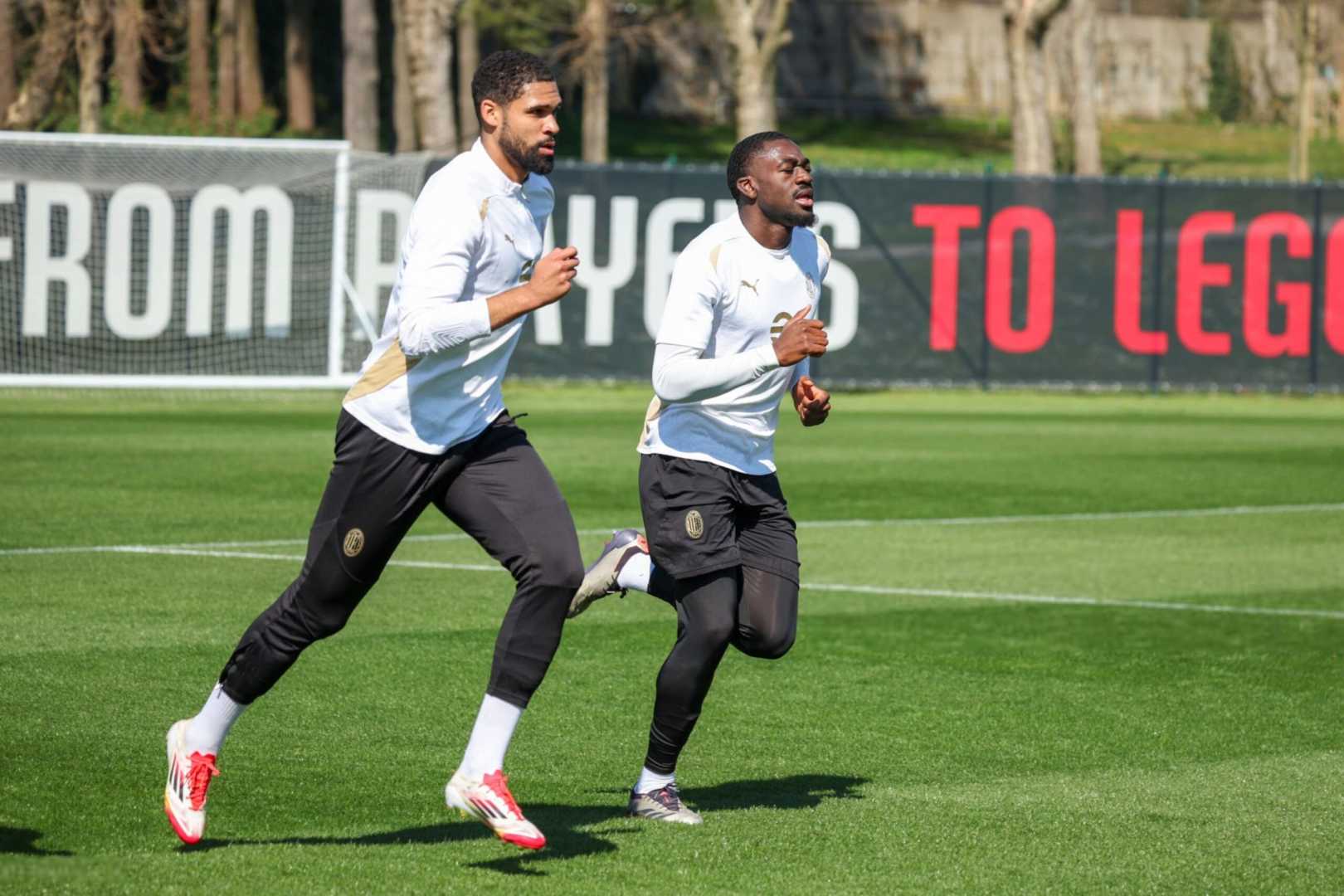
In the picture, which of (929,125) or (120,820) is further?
(929,125)

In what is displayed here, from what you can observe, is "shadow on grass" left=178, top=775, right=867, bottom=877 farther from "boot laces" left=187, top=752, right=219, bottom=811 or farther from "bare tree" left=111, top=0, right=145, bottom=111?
"bare tree" left=111, top=0, right=145, bottom=111

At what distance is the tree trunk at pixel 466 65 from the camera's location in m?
45.8

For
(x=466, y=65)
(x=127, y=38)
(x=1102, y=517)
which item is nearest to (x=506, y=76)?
(x=1102, y=517)

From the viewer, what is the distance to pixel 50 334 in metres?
23.7

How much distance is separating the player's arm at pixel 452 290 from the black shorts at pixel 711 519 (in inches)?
39.3

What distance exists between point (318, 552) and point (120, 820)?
3.30ft

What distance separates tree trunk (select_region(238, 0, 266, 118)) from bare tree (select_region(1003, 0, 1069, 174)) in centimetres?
2567

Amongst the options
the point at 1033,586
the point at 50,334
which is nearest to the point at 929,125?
the point at 50,334

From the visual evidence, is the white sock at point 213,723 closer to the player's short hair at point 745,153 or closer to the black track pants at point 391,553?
the black track pants at point 391,553

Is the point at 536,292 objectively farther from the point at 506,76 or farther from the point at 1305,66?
the point at 1305,66

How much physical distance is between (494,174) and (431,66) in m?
26.9

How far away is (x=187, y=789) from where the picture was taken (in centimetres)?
583

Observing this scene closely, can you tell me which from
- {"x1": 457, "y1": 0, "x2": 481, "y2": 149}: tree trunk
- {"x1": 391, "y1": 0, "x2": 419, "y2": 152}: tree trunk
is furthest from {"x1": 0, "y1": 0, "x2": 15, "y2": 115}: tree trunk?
{"x1": 391, "y1": 0, "x2": 419, "y2": 152}: tree trunk

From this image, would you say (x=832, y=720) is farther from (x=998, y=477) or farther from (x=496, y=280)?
(x=998, y=477)
